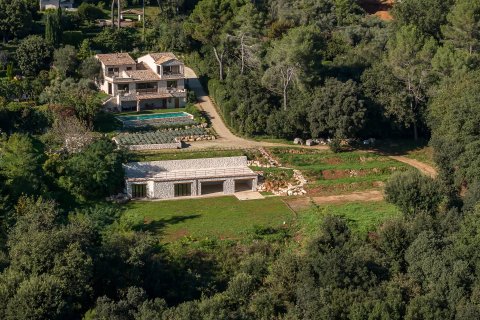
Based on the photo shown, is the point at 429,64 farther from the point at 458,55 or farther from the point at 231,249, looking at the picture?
the point at 231,249

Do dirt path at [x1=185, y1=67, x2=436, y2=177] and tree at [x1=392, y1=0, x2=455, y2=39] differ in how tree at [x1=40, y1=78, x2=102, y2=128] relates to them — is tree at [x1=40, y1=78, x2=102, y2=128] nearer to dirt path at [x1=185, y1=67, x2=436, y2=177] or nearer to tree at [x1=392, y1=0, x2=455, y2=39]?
dirt path at [x1=185, y1=67, x2=436, y2=177]

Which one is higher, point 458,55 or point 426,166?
point 458,55

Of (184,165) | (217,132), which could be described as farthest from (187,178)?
(217,132)

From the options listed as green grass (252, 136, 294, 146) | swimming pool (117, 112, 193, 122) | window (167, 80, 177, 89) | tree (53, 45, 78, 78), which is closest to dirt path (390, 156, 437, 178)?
green grass (252, 136, 294, 146)

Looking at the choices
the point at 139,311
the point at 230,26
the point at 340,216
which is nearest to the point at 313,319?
the point at 139,311

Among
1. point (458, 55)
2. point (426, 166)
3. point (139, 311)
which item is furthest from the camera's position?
point (458, 55)

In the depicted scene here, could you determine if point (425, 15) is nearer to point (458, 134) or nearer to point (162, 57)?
point (458, 134)

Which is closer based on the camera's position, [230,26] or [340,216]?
[340,216]
